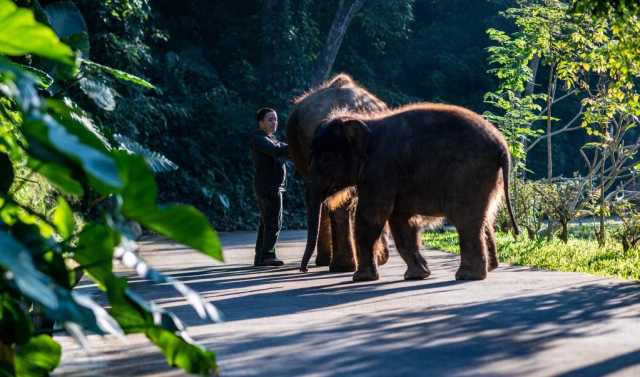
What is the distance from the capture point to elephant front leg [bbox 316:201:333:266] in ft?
42.8

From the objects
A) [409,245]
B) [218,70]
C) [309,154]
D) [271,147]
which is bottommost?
[409,245]

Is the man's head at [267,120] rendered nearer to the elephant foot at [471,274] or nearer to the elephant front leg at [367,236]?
the elephant front leg at [367,236]

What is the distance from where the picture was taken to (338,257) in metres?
11.8

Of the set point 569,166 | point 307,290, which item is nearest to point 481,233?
point 307,290

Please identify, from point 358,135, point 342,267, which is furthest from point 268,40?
point 358,135

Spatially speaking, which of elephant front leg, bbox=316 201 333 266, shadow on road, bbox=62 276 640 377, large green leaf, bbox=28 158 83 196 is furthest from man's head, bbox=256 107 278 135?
large green leaf, bbox=28 158 83 196

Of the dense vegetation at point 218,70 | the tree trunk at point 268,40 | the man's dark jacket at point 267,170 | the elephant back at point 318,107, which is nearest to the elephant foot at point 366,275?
the elephant back at point 318,107

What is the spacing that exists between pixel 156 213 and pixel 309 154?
891cm

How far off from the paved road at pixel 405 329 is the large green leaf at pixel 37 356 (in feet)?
4.97

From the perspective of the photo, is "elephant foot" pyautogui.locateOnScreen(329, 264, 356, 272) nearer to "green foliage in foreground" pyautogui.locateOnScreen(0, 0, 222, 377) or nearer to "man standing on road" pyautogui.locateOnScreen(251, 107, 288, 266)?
"man standing on road" pyautogui.locateOnScreen(251, 107, 288, 266)

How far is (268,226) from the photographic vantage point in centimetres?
1336

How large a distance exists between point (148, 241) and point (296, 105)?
7.15 meters

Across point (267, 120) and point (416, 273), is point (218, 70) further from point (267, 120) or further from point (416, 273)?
point (416, 273)

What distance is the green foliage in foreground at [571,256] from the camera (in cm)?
1105
